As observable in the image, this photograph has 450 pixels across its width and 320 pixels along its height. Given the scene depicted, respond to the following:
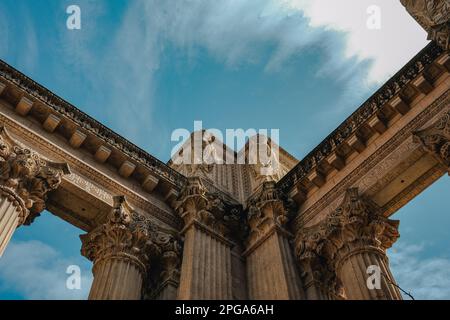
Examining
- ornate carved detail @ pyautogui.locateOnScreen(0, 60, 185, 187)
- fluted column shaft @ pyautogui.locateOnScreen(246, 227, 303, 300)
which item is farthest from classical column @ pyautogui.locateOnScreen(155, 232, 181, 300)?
ornate carved detail @ pyautogui.locateOnScreen(0, 60, 185, 187)

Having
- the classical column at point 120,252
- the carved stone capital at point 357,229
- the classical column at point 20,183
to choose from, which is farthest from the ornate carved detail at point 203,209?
the classical column at point 20,183

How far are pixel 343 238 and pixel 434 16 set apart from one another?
728 cm

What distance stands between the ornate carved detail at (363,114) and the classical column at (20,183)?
7.04 metres

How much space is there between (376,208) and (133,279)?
648cm

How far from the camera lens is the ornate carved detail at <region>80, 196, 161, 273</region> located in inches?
504

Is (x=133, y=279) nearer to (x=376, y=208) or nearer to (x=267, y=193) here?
(x=267, y=193)

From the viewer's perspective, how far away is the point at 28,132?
13.4 meters

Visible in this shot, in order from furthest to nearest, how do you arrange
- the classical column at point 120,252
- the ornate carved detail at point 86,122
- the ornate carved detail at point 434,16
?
the ornate carved detail at point 86,122, the ornate carved detail at point 434,16, the classical column at point 120,252

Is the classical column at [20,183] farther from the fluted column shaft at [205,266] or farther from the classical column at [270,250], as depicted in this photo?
the classical column at [270,250]

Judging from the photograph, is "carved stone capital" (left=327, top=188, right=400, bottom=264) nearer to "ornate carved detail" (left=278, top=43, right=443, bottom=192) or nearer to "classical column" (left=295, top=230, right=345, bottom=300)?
"classical column" (left=295, top=230, right=345, bottom=300)

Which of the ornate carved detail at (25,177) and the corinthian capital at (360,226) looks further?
the corinthian capital at (360,226)

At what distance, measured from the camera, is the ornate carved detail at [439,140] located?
39.6 ft

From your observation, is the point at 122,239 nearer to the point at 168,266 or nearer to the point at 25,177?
the point at 168,266

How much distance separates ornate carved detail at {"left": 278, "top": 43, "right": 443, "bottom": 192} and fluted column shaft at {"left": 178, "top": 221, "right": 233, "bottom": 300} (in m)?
3.04
